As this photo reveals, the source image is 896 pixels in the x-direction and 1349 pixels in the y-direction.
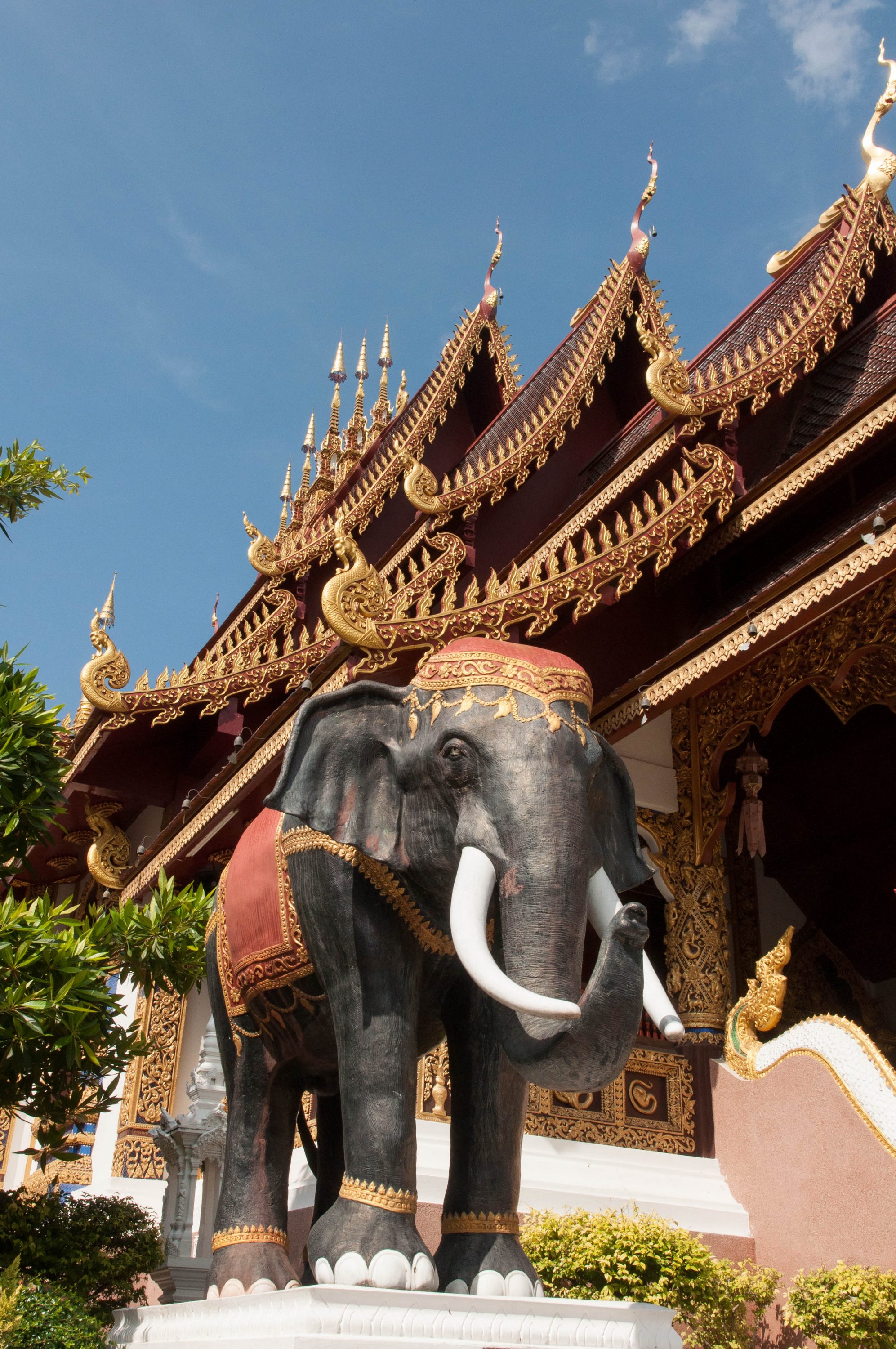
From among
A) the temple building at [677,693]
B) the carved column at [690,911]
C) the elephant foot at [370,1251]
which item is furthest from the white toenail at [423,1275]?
the carved column at [690,911]

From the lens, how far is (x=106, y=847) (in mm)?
6902

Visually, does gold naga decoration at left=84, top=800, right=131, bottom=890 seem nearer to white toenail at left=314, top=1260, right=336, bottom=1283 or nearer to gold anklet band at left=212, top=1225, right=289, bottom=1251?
gold anklet band at left=212, top=1225, right=289, bottom=1251

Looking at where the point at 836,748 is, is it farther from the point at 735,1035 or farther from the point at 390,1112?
the point at 390,1112

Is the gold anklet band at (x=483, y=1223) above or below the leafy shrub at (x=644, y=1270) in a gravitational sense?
below

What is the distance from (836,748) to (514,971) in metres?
5.16

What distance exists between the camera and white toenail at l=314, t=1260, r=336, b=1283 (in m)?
1.90

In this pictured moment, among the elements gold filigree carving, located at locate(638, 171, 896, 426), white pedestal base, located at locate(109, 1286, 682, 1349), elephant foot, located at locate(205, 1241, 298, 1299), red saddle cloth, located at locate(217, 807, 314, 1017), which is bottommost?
white pedestal base, located at locate(109, 1286, 682, 1349)

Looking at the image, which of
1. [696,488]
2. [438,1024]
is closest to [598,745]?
[438,1024]

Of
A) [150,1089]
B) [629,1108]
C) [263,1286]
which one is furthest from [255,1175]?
[150,1089]

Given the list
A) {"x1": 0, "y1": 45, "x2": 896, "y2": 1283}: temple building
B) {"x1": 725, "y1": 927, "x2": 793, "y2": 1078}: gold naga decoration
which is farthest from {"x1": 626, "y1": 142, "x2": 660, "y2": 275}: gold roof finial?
{"x1": 725, "y1": 927, "x2": 793, "y2": 1078}: gold naga decoration

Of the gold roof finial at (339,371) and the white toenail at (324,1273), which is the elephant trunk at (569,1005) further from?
the gold roof finial at (339,371)

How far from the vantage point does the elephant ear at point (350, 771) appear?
2199mm

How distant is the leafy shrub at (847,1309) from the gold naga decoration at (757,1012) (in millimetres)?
1170

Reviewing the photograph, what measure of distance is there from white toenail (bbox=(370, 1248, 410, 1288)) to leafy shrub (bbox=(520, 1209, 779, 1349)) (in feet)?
4.81
